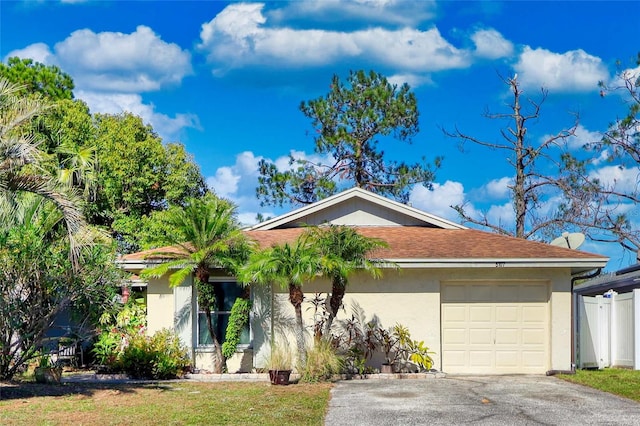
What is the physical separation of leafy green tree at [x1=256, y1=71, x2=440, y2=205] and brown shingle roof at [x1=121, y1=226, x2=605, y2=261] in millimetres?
13712

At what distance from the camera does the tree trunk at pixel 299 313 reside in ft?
53.3

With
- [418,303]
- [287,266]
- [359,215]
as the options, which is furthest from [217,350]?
[359,215]

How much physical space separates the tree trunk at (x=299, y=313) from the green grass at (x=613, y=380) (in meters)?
5.65

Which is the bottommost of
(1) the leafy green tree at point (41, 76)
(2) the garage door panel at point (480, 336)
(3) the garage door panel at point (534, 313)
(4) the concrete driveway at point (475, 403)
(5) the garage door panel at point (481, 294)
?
(4) the concrete driveway at point (475, 403)

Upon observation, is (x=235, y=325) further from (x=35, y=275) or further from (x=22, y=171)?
(x=22, y=171)

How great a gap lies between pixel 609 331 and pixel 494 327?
4452mm

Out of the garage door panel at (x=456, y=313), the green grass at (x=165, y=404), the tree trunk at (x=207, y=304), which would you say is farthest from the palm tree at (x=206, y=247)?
the garage door panel at (x=456, y=313)

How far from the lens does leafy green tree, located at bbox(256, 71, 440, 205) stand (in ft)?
112

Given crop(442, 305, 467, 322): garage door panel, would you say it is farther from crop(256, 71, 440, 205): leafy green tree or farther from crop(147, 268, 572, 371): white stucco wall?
crop(256, 71, 440, 205): leafy green tree

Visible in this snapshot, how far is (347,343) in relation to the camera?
56.8 ft

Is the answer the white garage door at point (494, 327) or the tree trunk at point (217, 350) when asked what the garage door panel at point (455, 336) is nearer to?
the white garage door at point (494, 327)

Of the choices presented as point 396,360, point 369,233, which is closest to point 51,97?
point 369,233

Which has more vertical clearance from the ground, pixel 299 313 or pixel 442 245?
pixel 442 245

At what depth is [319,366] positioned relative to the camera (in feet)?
52.1
